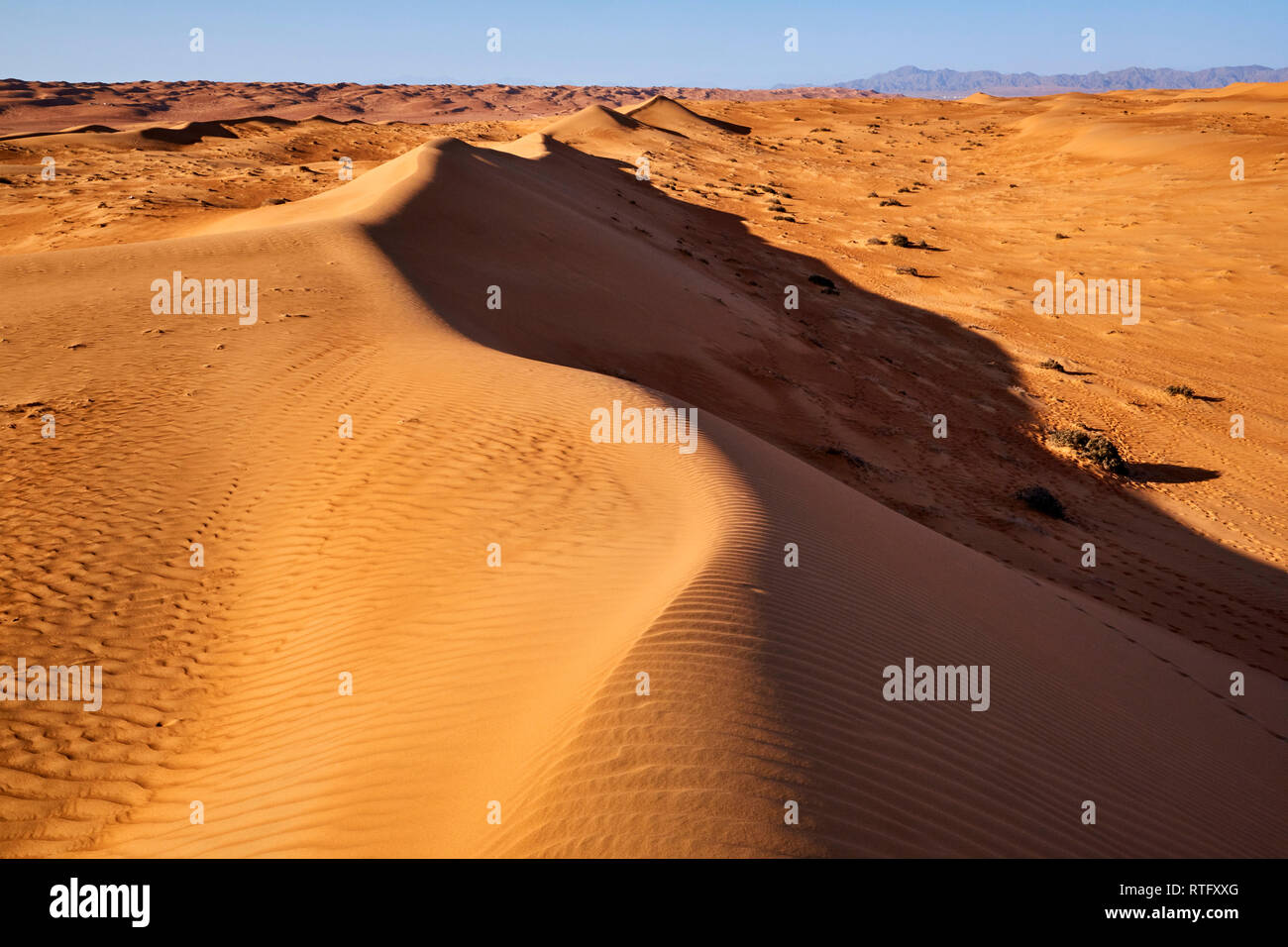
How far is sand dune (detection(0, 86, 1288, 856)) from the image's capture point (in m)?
3.58

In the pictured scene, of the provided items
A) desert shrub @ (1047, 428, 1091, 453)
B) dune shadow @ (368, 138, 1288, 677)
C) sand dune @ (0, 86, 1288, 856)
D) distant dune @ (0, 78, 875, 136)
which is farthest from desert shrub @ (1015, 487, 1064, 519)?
distant dune @ (0, 78, 875, 136)

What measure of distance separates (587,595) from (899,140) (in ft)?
168

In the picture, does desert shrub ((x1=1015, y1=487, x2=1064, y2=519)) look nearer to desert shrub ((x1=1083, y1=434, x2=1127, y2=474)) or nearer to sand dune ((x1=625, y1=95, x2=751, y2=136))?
desert shrub ((x1=1083, y1=434, x2=1127, y2=474))

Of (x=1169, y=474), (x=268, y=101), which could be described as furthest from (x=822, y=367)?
(x=268, y=101)

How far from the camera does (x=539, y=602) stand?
17.1 ft

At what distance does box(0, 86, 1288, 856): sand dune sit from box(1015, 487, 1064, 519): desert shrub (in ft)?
1.34

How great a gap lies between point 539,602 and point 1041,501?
9.24m

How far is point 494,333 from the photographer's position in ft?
42.9

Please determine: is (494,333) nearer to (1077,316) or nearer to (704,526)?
(704,526)

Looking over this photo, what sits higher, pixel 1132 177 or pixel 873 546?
pixel 1132 177

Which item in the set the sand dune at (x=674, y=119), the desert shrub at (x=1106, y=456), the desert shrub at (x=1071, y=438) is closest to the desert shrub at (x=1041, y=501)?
the desert shrub at (x=1106, y=456)

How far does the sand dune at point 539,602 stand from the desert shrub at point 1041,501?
0.41 m

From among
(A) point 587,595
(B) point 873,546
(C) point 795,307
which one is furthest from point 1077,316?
(A) point 587,595
